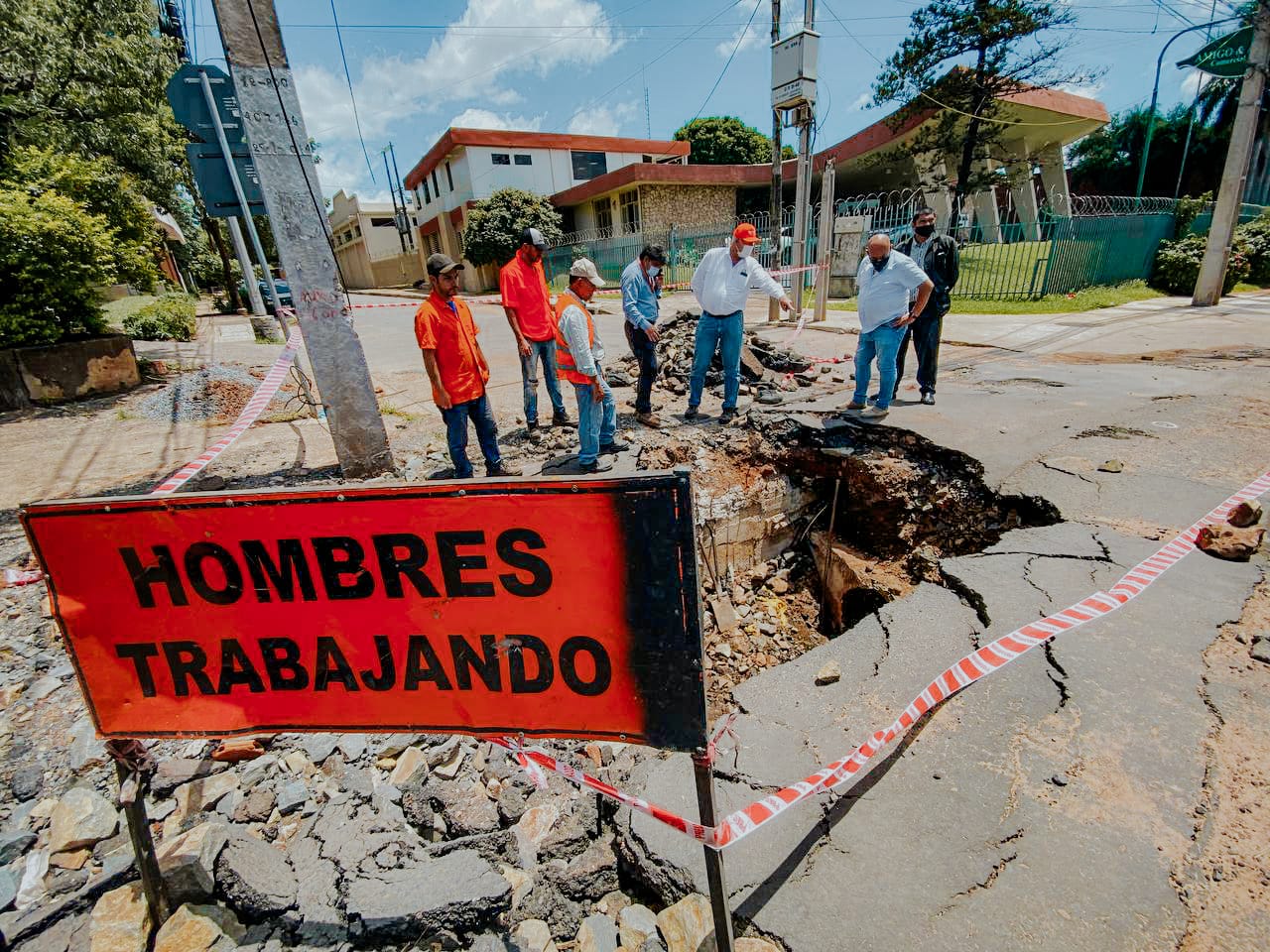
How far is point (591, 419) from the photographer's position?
427 centimetres

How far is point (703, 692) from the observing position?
4.55 feet

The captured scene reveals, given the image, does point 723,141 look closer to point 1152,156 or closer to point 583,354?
point 1152,156

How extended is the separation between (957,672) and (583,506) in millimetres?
1783

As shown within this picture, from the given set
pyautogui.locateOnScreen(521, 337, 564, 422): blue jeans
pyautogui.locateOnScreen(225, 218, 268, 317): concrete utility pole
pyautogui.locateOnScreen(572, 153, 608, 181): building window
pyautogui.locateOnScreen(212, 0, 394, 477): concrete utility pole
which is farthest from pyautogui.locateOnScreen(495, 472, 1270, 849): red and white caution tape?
pyautogui.locateOnScreen(572, 153, 608, 181): building window

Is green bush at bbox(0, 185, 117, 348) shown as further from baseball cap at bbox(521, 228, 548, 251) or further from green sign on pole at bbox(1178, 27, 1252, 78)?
green sign on pole at bbox(1178, 27, 1252, 78)

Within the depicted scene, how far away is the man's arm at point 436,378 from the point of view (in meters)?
3.69

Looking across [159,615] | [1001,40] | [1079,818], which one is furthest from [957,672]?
[1001,40]

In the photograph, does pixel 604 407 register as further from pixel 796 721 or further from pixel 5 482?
pixel 5 482

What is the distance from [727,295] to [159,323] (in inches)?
453

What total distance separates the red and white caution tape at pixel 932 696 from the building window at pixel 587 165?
30351mm

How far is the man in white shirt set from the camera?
4828mm

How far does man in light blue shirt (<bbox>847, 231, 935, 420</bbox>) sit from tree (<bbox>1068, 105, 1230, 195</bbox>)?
3388 centimetres

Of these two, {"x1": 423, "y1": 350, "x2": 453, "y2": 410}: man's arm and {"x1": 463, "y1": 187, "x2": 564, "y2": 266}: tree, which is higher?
{"x1": 463, "y1": 187, "x2": 564, "y2": 266}: tree

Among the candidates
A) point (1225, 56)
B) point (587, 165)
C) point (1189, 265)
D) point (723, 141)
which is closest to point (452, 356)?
point (1189, 265)
